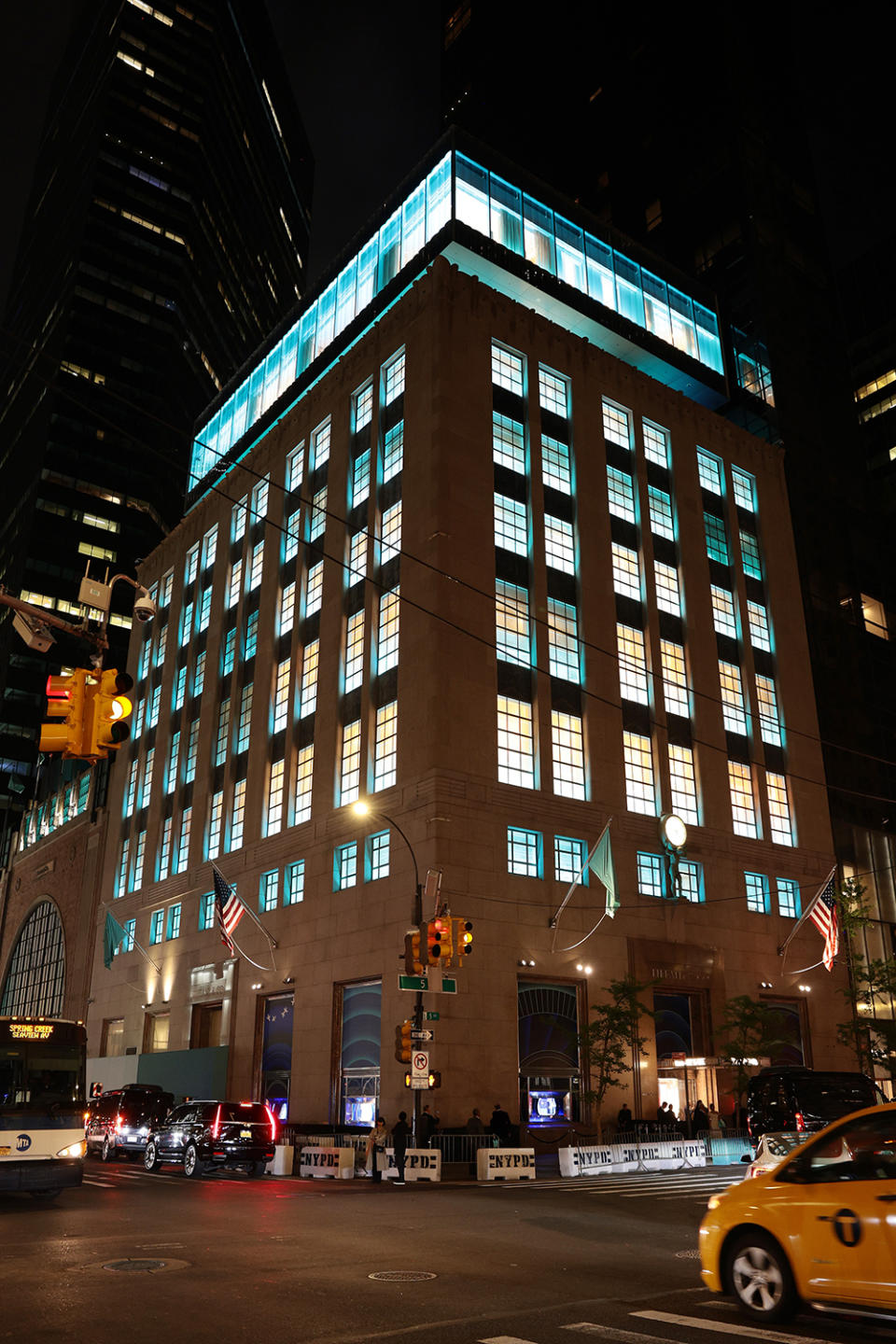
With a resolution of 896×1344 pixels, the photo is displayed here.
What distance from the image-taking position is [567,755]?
4097 centimetres

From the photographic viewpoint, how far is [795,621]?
53594 mm

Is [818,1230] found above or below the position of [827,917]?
below

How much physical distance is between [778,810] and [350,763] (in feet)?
68.3

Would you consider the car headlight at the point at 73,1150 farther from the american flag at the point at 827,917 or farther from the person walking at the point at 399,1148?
the american flag at the point at 827,917

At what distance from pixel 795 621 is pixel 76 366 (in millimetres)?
104338

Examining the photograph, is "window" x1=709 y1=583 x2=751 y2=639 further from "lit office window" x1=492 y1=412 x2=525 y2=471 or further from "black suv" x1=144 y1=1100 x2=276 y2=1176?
"black suv" x1=144 y1=1100 x2=276 y2=1176

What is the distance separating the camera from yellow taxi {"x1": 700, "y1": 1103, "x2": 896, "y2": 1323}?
324 inches

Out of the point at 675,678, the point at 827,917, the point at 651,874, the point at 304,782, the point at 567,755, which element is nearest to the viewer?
the point at 567,755

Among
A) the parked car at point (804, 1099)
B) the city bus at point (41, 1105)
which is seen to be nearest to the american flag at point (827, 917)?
the parked car at point (804, 1099)

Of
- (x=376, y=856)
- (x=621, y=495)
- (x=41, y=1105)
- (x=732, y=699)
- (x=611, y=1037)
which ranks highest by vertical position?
(x=621, y=495)

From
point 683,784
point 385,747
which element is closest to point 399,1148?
point 385,747

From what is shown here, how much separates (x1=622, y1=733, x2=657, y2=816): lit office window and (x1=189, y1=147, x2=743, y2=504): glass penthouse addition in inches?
831

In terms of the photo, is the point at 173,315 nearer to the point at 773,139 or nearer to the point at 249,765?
the point at 773,139

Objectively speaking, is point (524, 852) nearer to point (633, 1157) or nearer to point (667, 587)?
point (633, 1157)
